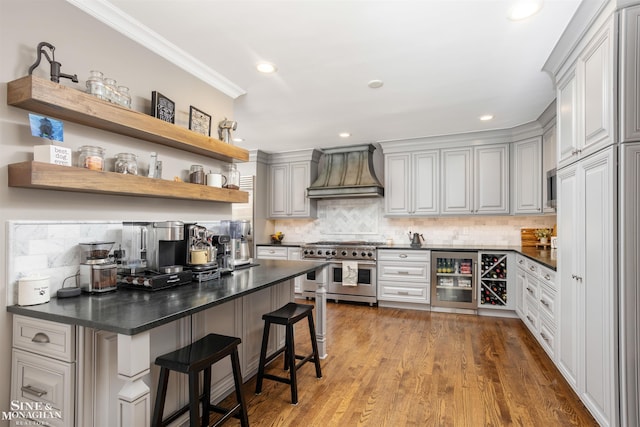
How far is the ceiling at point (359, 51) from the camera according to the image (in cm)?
196

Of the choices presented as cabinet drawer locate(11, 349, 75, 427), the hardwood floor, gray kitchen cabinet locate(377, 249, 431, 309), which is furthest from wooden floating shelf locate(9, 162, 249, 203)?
gray kitchen cabinet locate(377, 249, 431, 309)

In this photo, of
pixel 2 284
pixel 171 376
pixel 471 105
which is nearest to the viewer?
pixel 2 284

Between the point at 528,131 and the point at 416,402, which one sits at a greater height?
the point at 528,131

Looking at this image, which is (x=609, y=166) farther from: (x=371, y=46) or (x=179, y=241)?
(x=179, y=241)

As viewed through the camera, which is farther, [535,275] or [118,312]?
[535,275]

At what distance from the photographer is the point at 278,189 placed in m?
5.89

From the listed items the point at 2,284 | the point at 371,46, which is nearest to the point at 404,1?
the point at 371,46

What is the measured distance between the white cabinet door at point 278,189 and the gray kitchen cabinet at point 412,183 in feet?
6.07

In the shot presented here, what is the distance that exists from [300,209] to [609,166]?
14.6 ft

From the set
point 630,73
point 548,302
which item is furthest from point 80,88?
point 548,302

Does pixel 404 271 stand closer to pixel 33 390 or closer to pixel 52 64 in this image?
pixel 33 390

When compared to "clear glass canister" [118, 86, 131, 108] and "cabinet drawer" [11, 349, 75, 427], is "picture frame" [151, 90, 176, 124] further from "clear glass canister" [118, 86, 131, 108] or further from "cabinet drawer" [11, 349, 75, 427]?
"cabinet drawer" [11, 349, 75, 427]

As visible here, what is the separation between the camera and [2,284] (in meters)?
1.50

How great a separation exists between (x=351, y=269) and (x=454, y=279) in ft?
4.82
